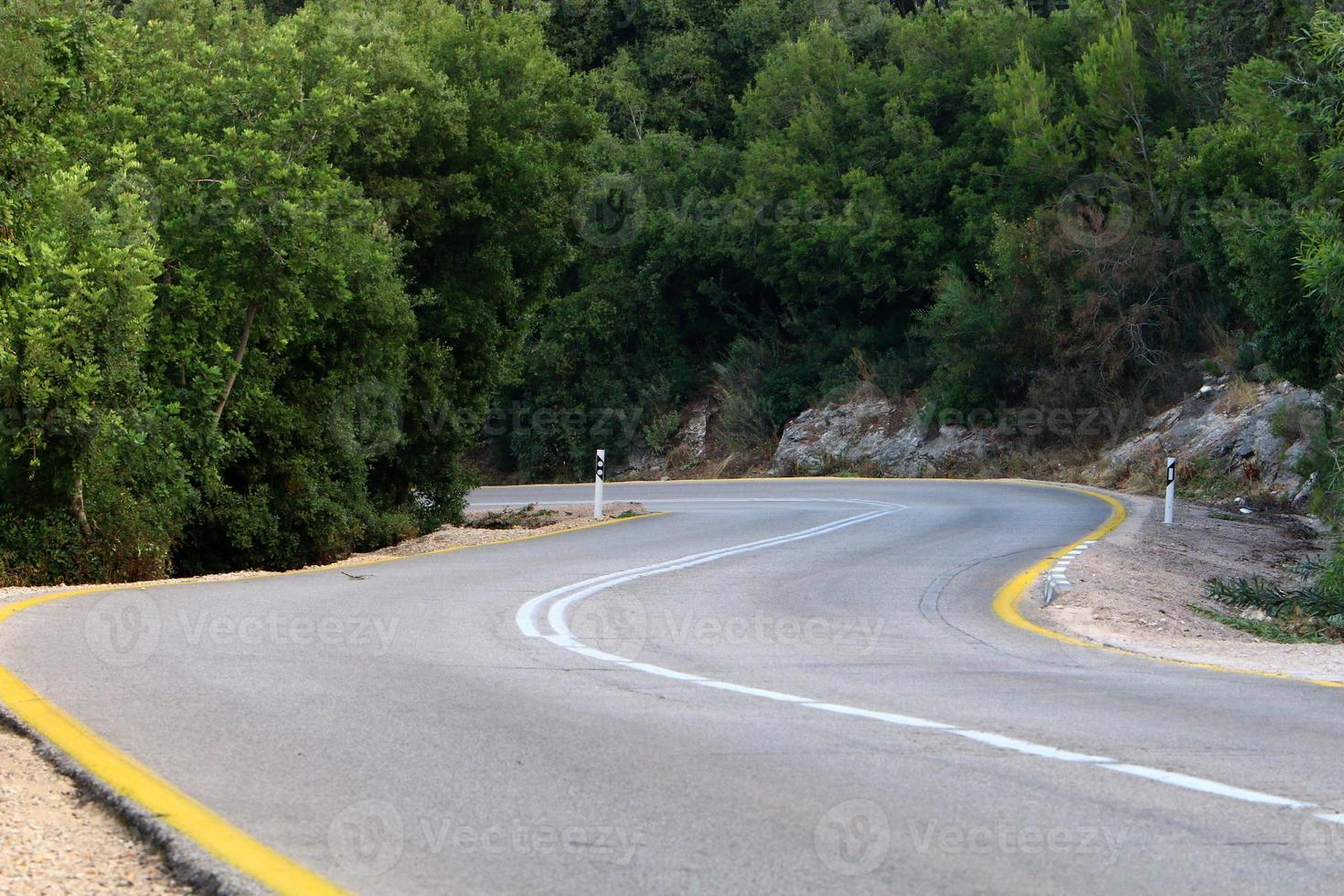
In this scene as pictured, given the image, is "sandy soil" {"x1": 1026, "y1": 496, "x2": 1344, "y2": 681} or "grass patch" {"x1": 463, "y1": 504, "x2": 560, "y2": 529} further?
"grass patch" {"x1": 463, "y1": 504, "x2": 560, "y2": 529}

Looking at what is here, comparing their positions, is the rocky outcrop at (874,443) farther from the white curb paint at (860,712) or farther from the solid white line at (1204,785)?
the solid white line at (1204,785)

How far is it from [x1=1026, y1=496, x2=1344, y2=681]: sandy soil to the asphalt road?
91 cm

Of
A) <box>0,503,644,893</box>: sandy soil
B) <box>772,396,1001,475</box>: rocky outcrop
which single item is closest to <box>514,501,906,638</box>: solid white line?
<box>0,503,644,893</box>: sandy soil

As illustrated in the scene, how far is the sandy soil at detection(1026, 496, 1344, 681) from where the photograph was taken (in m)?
10.6

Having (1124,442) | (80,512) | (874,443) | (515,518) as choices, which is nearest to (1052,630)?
(80,512)

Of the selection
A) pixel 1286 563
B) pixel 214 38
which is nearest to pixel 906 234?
pixel 214 38

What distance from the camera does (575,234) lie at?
103 ft

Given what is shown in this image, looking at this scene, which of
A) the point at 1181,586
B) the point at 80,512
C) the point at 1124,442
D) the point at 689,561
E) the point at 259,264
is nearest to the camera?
the point at 1181,586

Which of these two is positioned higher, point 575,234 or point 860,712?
point 575,234

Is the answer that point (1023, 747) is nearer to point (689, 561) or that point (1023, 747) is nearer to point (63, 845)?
point (63, 845)

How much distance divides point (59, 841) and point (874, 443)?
4029 centimetres

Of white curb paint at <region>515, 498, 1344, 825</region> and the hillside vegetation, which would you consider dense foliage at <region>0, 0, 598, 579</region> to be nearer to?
the hillside vegetation

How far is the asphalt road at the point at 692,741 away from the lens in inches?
184

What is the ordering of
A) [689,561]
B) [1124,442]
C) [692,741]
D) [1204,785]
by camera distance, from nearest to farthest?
1. [1204,785]
2. [692,741]
3. [689,561]
4. [1124,442]
